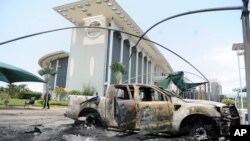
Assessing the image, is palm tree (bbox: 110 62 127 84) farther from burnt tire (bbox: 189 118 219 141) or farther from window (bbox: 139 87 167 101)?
burnt tire (bbox: 189 118 219 141)

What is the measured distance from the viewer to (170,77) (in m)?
21.0

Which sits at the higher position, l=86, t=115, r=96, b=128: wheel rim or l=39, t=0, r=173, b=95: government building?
l=39, t=0, r=173, b=95: government building

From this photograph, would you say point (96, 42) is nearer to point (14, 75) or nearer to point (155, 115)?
point (14, 75)

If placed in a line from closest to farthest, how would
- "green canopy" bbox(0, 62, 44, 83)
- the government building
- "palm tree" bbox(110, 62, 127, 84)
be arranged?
"green canopy" bbox(0, 62, 44, 83) < "palm tree" bbox(110, 62, 127, 84) < the government building

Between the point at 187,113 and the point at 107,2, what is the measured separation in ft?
155

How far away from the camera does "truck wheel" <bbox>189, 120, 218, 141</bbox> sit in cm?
820

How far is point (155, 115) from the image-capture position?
8.62 metres

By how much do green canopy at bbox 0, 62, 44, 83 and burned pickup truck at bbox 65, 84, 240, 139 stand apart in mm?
6634

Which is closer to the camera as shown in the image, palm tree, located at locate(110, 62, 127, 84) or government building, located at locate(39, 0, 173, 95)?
palm tree, located at locate(110, 62, 127, 84)

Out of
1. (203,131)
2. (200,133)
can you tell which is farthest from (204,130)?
(200,133)

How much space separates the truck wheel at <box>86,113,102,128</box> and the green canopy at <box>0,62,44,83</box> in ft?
21.1

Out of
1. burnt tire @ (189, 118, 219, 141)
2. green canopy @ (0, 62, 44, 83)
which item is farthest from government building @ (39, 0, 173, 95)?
burnt tire @ (189, 118, 219, 141)

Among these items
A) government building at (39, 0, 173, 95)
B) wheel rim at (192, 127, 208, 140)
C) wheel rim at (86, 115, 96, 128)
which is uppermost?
government building at (39, 0, 173, 95)

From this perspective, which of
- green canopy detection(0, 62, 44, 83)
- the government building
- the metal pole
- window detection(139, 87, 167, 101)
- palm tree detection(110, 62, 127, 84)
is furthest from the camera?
the government building
